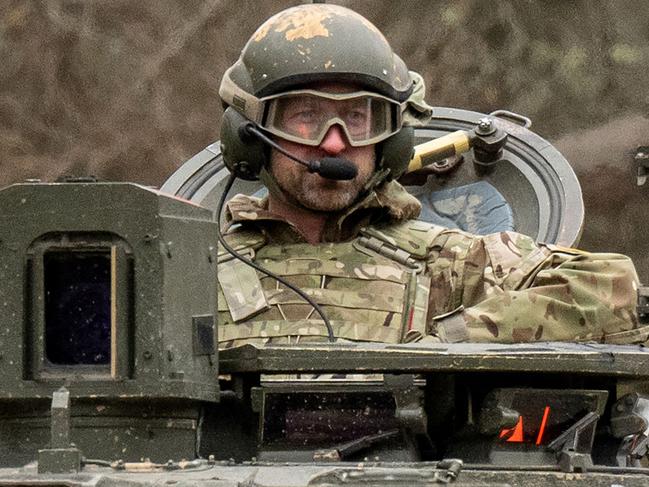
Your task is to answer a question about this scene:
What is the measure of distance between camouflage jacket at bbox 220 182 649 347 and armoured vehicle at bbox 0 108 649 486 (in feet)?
1.53

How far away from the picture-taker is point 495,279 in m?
8.07

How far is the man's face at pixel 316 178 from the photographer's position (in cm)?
810

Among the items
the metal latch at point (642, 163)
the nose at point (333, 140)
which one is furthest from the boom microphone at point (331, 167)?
the metal latch at point (642, 163)

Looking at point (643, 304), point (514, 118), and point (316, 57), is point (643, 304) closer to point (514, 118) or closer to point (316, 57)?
point (316, 57)

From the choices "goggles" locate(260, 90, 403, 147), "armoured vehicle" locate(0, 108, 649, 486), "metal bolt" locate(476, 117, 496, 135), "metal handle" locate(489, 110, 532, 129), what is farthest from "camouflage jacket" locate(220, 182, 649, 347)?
"metal handle" locate(489, 110, 532, 129)

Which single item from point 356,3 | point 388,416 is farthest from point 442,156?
point 356,3

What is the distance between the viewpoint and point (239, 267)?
8242 mm

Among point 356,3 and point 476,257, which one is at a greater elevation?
point 356,3

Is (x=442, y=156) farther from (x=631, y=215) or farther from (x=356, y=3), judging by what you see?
(x=356, y=3)

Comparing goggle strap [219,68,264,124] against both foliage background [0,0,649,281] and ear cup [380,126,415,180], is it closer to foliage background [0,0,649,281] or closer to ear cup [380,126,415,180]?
ear cup [380,126,415,180]

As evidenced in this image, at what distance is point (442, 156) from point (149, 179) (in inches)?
278

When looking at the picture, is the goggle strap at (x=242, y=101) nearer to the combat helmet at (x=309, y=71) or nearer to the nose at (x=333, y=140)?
the combat helmet at (x=309, y=71)

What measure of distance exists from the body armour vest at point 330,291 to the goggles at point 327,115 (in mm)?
446

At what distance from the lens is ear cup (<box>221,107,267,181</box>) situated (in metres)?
8.21
